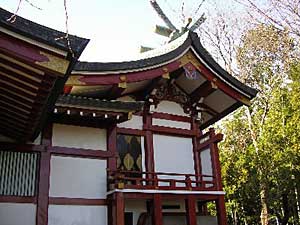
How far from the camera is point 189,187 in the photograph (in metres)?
8.84

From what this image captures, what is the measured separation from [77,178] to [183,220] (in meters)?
3.05

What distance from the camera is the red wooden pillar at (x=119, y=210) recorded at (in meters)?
7.43

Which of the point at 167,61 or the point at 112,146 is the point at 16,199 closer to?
the point at 112,146

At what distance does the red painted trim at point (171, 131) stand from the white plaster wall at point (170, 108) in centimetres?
49

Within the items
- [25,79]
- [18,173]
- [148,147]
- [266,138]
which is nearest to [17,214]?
[18,173]

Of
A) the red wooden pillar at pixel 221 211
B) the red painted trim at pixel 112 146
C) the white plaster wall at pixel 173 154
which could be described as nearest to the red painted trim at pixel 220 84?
the white plaster wall at pixel 173 154

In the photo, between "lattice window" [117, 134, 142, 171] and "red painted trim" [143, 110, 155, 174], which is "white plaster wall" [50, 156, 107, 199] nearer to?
"lattice window" [117, 134, 142, 171]

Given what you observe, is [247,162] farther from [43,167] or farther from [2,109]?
[2,109]

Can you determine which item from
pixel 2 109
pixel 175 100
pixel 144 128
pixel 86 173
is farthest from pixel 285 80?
pixel 2 109

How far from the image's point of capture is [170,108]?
10.4m

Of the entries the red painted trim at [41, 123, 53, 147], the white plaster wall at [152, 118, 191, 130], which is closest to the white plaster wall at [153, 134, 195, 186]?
the white plaster wall at [152, 118, 191, 130]

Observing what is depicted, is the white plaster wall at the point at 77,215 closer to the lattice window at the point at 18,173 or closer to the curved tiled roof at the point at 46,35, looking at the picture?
the lattice window at the point at 18,173

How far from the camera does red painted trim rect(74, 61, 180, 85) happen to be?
8312 mm

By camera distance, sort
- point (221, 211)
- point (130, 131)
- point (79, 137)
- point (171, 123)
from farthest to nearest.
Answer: point (171, 123)
point (130, 131)
point (221, 211)
point (79, 137)
